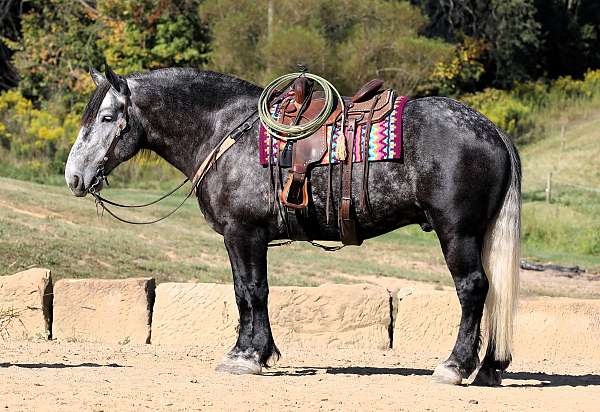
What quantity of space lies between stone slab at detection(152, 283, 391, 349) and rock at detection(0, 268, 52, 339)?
101 cm

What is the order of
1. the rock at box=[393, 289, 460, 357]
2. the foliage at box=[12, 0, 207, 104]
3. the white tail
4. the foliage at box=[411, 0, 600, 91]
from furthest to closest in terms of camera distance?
the foliage at box=[411, 0, 600, 91]
the foliage at box=[12, 0, 207, 104]
the rock at box=[393, 289, 460, 357]
the white tail

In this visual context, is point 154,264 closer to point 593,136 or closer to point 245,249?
point 245,249

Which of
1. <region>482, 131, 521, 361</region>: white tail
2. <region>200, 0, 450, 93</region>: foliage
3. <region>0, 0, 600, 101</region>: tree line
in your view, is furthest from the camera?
<region>0, 0, 600, 101</region>: tree line

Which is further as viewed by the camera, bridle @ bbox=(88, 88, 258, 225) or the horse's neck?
the horse's neck

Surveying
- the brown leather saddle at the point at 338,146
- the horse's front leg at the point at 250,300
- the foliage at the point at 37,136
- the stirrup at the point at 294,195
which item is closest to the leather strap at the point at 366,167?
the brown leather saddle at the point at 338,146

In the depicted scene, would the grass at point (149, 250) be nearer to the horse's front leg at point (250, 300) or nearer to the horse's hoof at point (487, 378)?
the horse's front leg at point (250, 300)

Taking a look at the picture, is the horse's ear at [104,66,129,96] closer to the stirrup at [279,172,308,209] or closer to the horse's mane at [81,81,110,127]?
the horse's mane at [81,81,110,127]

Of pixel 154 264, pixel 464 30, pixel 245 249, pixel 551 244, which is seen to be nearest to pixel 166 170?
pixel 551 244

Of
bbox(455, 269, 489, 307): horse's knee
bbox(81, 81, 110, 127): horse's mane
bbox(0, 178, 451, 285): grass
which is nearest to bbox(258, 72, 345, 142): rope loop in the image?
bbox(81, 81, 110, 127): horse's mane

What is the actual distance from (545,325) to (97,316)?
4.02 metres

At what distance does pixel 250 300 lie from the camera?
981 cm

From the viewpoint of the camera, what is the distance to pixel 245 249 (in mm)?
9680

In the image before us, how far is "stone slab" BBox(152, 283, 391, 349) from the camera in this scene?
37.8 ft

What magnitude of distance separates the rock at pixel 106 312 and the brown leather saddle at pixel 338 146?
268cm
